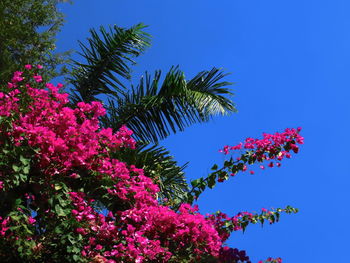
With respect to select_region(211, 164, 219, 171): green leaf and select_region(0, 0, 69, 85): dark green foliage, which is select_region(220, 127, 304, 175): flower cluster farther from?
select_region(0, 0, 69, 85): dark green foliage

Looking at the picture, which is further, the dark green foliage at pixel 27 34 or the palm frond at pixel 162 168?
the dark green foliage at pixel 27 34

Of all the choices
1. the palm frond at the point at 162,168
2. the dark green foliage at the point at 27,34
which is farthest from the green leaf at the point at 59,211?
the dark green foliage at the point at 27,34

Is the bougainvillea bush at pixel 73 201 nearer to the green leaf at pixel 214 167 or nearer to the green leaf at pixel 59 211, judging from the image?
the green leaf at pixel 59 211

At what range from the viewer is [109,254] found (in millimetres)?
4328

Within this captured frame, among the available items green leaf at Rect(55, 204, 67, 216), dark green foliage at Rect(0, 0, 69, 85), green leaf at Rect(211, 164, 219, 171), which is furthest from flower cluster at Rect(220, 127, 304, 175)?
dark green foliage at Rect(0, 0, 69, 85)

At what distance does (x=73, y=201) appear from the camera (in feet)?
14.8

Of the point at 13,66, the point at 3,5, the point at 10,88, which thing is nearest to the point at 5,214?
the point at 10,88

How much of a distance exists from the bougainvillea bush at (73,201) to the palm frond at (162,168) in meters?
1.14

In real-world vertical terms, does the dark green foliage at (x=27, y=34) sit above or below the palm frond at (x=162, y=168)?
above

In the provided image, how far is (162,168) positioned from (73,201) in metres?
2.53

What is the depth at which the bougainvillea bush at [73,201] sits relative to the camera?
4.18 metres

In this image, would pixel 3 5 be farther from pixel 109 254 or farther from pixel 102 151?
pixel 109 254

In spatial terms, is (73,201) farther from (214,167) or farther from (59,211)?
(214,167)

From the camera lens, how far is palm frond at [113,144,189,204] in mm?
6562
